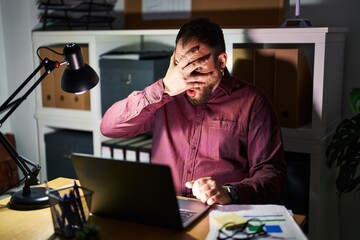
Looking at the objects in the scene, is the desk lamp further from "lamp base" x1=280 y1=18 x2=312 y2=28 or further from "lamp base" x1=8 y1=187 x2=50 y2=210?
"lamp base" x1=280 y1=18 x2=312 y2=28

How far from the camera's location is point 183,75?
1.57 m

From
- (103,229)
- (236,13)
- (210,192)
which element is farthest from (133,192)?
(236,13)

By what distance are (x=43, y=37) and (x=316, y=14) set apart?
1473 millimetres

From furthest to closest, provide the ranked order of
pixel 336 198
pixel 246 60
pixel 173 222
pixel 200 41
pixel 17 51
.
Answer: pixel 17 51
pixel 336 198
pixel 246 60
pixel 200 41
pixel 173 222

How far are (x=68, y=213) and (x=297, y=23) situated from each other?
1.31 meters

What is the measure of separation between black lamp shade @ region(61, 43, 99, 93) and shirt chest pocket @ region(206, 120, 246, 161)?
51cm

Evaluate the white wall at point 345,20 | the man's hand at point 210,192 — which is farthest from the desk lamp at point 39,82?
the white wall at point 345,20

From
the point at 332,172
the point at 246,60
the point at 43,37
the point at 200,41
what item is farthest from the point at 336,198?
the point at 43,37

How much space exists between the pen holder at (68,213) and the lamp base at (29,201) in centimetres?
21

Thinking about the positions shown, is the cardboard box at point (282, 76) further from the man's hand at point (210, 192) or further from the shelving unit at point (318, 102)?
the man's hand at point (210, 192)

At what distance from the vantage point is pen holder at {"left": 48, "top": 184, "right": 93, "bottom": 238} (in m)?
1.12

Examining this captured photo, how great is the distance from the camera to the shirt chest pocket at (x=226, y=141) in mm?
1660

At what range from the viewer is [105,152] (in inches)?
94.4

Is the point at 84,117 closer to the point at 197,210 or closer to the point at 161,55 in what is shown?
the point at 161,55
